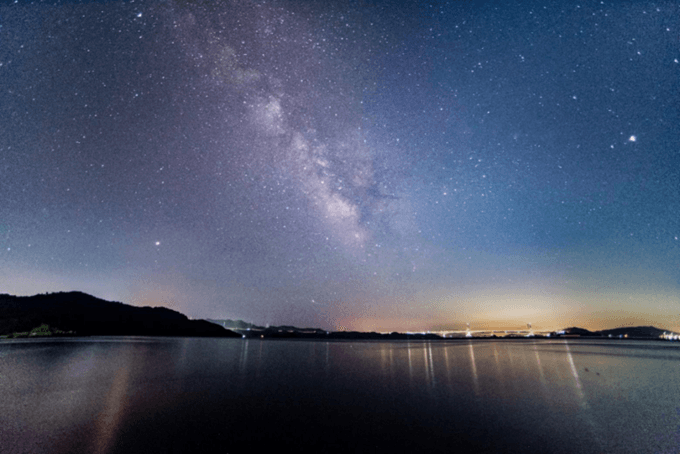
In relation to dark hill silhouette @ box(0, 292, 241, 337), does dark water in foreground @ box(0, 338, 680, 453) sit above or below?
below

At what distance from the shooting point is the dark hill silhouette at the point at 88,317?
98387mm

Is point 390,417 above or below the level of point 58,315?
below

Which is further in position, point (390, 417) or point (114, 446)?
point (390, 417)

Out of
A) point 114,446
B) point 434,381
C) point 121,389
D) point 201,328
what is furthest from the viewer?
point 201,328

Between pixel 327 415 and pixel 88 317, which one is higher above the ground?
pixel 88 317

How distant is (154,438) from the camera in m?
6.75

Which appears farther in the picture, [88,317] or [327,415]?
[88,317]

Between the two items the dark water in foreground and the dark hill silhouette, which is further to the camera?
the dark hill silhouette

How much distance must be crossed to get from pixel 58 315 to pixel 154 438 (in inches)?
5722

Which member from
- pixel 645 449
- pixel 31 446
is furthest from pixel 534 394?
pixel 31 446

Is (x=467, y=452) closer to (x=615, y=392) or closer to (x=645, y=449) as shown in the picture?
(x=645, y=449)

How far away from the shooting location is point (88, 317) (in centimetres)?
12456

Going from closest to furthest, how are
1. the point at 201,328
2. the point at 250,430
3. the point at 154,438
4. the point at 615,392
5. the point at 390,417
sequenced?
the point at 154,438, the point at 250,430, the point at 390,417, the point at 615,392, the point at 201,328

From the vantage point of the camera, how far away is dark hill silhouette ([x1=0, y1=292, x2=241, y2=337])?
323ft
